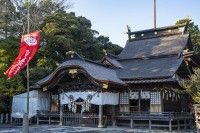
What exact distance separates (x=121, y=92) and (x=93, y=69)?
3.34m

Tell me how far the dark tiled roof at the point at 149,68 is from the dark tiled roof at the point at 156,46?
105cm

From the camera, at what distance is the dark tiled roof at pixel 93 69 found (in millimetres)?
25609

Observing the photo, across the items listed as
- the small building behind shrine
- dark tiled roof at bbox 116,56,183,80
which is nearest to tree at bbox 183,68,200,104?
the small building behind shrine

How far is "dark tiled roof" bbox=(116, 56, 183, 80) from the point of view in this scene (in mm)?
26389

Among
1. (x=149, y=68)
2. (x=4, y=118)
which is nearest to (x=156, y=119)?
(x=149, y=68)

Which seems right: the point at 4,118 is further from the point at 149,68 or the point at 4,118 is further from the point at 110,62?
the point at 149,68

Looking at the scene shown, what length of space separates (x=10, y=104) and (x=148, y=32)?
1665 centimetres

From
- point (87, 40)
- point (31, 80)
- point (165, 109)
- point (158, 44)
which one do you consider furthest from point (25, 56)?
point (87, 40)

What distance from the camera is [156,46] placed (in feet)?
109

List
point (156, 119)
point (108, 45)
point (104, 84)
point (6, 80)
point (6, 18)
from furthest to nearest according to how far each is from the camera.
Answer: point (108, 45) < point (6, 18) < point (6, 80) < point (104, 84) < point (156, 119)

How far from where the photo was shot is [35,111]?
29.2 m

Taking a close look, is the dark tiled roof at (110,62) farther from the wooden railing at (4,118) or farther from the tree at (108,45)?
the tree at (108,45)

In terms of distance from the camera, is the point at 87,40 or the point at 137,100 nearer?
the point at 137,100

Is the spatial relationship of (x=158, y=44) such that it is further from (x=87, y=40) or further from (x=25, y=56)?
(x=25, y=56)
